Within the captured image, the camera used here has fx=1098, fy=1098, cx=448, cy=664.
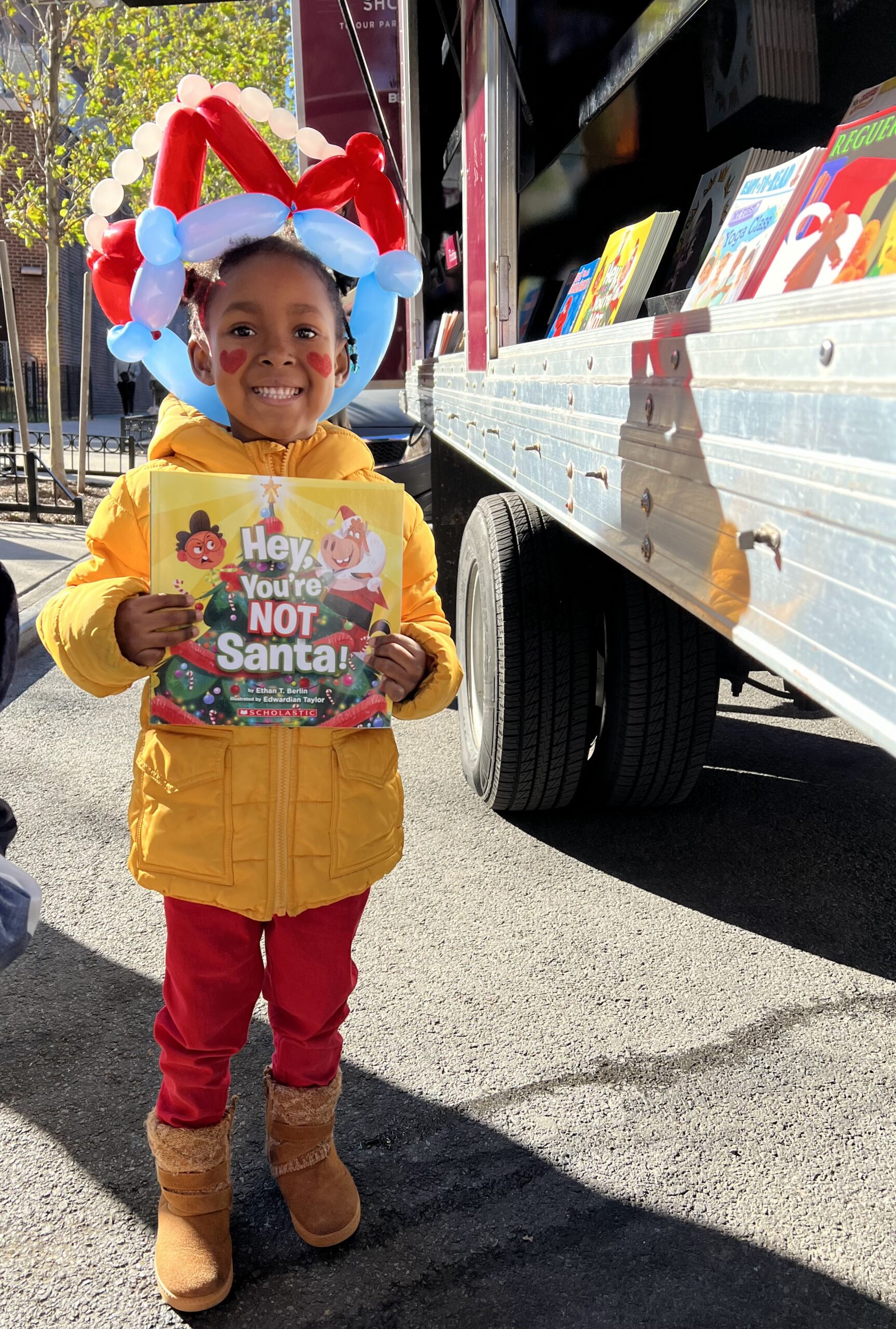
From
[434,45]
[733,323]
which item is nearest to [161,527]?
[733,323]

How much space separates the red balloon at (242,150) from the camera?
164 centimetres

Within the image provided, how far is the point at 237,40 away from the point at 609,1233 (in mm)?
14227

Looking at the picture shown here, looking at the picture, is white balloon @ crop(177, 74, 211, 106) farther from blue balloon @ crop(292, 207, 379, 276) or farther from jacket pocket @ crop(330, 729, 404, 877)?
jacket pocket @ crop(330, 729, 404, 877)

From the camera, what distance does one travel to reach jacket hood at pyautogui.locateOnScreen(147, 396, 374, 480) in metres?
1.61

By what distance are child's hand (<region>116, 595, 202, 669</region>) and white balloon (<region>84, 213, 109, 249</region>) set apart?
63 centimetres

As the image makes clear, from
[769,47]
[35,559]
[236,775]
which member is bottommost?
[35,559]

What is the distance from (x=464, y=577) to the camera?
3.62 meters

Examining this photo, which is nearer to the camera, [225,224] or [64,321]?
[225,224]

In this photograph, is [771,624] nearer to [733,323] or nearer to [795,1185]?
[733,323]

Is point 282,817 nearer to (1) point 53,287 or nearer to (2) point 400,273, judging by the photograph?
(2) point 400,273

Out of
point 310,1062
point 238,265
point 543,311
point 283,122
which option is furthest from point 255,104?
point 543,311

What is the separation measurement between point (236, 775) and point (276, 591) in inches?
11.0

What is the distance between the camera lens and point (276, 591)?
1519 millimetres

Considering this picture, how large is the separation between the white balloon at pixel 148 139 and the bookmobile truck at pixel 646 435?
0.77m
